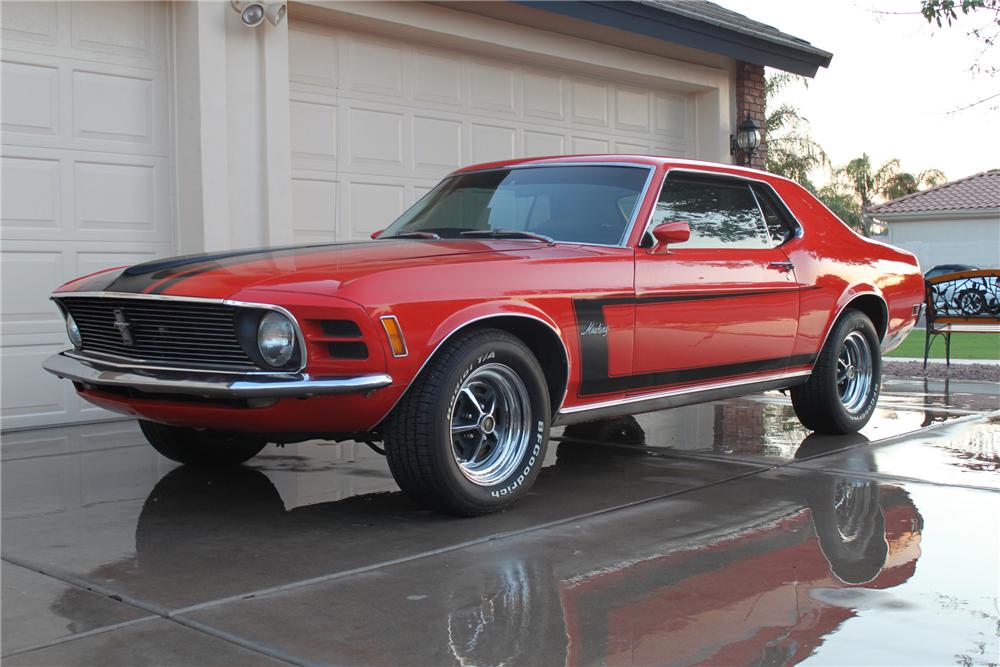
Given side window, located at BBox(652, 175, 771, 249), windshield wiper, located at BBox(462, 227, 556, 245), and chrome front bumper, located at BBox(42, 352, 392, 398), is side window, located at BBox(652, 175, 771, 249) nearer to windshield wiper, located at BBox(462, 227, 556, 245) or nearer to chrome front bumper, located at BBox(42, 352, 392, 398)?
windshield wiper, located at BBox(462, 227, 556, 245)

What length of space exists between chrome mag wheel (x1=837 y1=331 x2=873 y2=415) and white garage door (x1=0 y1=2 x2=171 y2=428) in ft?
15.1

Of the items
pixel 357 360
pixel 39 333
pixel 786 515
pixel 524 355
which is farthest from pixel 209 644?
pixel 39 333

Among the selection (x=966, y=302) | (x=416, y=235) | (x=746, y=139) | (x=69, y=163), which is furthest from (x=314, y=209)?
(x=966, y=302)

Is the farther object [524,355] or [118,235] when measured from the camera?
[118,235]

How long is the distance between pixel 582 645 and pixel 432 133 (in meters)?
6.82

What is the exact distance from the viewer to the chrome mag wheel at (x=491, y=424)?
4582 mm

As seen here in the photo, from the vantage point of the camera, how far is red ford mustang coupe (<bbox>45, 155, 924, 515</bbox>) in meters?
4.17

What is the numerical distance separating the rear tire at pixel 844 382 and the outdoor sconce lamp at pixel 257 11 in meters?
4.40

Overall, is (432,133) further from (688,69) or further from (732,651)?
(732,651)

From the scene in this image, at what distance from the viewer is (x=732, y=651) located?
305 centimetres

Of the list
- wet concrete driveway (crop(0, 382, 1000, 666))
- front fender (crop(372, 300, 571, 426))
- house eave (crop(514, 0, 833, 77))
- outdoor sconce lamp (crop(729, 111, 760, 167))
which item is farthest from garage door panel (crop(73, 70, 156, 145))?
outdoor sconce lamp (crop(729, 111, 760, 167))

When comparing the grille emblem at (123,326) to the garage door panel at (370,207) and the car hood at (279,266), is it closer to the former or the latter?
the car hood at (279,266)

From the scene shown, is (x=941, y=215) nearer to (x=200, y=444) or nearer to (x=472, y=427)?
(x=200, y=444)

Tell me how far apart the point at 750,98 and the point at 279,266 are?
915 centimetres
